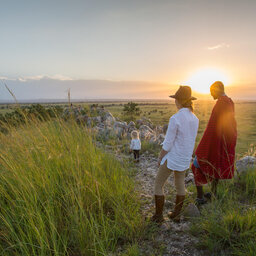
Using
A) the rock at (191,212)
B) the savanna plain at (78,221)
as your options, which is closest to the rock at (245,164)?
the savanna plain at (78,221)

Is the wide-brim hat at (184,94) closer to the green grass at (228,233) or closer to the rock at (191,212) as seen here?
the green grass at (228,233)

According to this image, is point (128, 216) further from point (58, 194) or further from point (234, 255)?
point (234, 255)

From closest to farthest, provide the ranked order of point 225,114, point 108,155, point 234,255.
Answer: point 234,255 < point 225,114 < point 108,155

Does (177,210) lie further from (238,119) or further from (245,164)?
(238,119)

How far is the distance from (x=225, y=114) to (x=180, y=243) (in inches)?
81.3

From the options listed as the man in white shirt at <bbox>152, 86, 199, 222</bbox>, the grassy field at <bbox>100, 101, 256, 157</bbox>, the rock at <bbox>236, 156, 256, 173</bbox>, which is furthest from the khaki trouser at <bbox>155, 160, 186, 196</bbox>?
the rock at <bbox>236, 156, 256, 173</bbox>

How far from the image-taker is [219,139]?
10.6 feet

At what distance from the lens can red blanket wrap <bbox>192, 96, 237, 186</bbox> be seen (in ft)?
10.4

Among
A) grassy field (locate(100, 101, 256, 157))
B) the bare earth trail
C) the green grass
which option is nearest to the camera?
the green grass

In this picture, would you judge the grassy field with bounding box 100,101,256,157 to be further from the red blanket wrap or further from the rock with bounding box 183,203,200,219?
the rock with bounding box 183,203,200,219

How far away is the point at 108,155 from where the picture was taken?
159 inches

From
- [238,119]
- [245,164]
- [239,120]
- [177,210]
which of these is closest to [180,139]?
[177,210]

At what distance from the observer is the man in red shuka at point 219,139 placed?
3.18 metres

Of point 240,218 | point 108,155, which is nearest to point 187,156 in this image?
point 240,218
